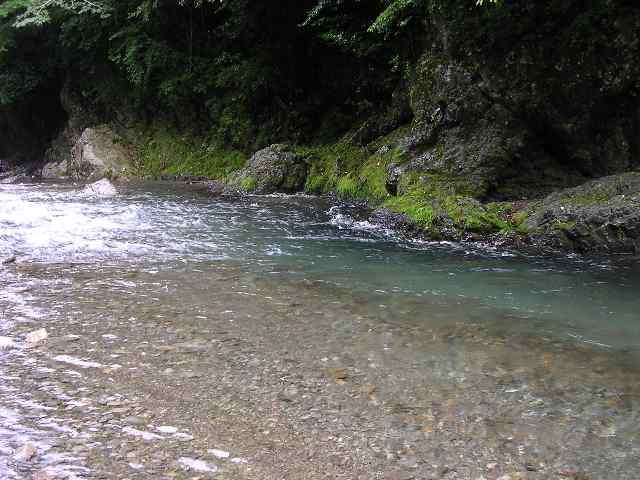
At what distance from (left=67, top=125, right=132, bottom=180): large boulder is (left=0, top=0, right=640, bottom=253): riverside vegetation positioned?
9 cm

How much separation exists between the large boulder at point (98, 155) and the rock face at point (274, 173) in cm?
820

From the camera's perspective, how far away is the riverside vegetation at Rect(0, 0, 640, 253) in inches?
348

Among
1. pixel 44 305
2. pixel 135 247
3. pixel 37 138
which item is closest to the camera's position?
pixel 44 305

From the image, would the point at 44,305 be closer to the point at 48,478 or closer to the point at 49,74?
the point at 48,478

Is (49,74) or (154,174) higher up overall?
(49,74)

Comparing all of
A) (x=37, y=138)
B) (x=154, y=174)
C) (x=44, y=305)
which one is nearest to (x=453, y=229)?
(x=44, y=305)

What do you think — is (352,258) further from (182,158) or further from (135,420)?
(182,158)

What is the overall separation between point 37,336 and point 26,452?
1.55 metres

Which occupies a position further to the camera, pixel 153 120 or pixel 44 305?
pixel 153 120

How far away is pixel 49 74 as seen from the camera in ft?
83.7

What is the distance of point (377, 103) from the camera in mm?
15930

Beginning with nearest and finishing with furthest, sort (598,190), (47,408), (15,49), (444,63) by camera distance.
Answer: (47,408) < (598,190) < (444,63) < (15,49)

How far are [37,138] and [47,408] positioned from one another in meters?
30.0

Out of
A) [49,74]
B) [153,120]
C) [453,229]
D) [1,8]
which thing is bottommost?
[453,229]
